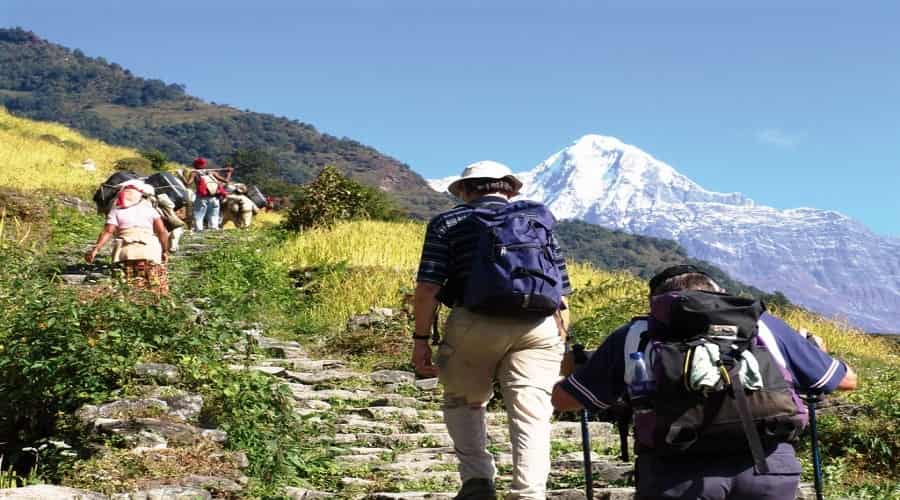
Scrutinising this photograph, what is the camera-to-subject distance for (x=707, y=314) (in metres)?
3.16

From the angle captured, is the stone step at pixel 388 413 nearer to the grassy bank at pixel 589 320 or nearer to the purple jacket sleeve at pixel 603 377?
the grassy bank at pixel 589 320

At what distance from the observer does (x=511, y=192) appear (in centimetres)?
504

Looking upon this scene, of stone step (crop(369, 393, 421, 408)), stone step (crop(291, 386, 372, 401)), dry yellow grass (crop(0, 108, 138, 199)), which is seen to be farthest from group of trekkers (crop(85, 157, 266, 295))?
dry yellow grass (crop(0, 108, 138, 199))

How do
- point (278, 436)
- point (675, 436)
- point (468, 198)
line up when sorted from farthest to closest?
point (278, 436) → point (468, 198) → point (675, 436)

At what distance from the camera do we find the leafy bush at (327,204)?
69.2 feet

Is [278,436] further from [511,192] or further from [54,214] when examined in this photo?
[54,214]

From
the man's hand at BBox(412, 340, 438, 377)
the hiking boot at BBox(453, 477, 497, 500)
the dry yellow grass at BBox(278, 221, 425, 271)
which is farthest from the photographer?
the dry yellow grass at BBox(278, 221, 425, 271)

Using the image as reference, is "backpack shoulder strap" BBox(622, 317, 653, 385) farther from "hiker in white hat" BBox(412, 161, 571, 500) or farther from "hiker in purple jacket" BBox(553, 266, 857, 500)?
"hiker in white hat" BBox(412, 161, 571, 500)

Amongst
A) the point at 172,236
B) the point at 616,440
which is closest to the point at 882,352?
the point at 616,440

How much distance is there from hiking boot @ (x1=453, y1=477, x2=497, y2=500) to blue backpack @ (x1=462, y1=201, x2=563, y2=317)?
0.85 metres

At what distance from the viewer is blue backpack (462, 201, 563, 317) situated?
15.1 feet

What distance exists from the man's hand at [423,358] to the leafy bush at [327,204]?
1577 cm

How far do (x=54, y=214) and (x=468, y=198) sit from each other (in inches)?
615

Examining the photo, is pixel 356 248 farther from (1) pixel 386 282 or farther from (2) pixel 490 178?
(2) pixel 490 178
